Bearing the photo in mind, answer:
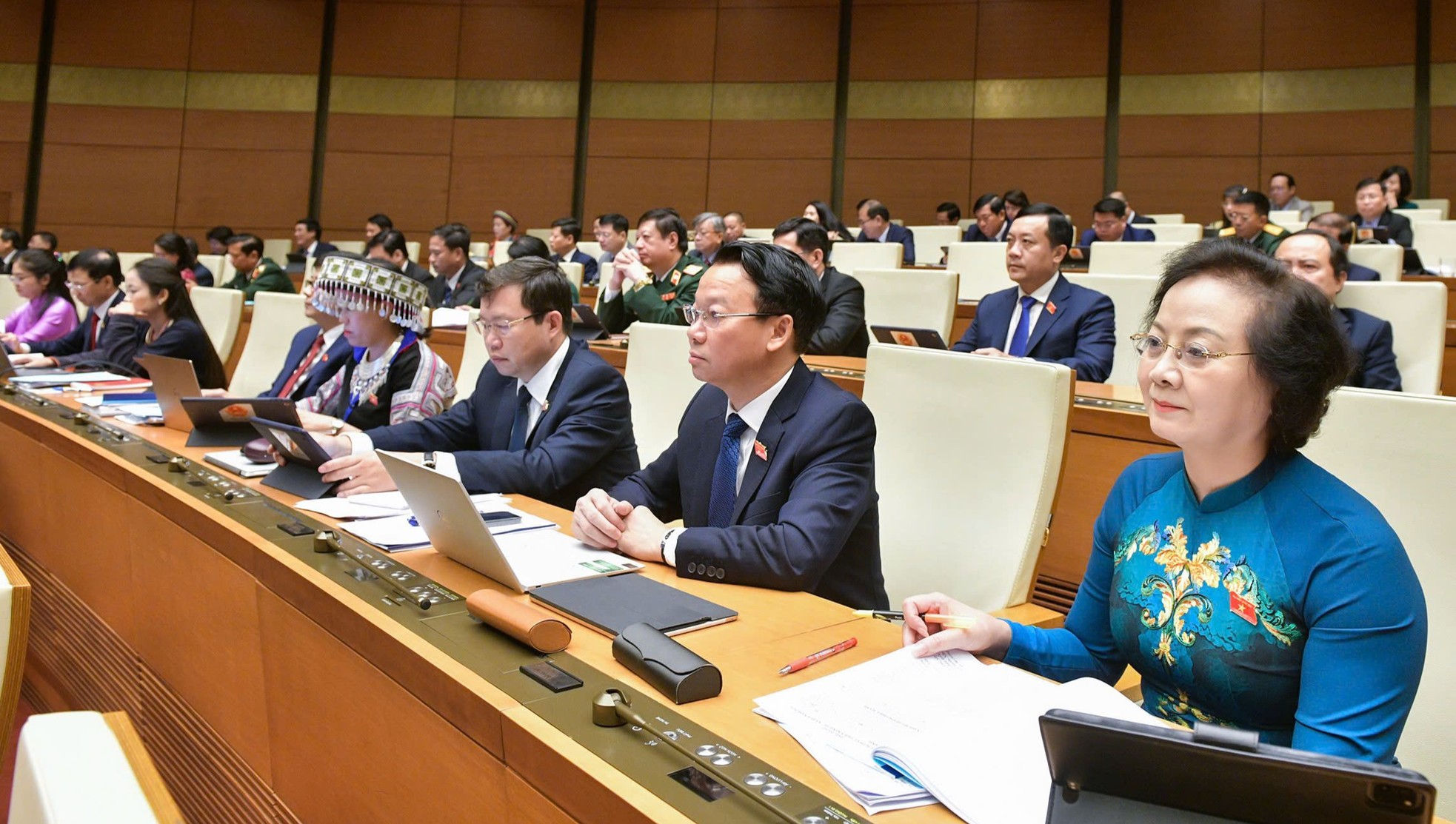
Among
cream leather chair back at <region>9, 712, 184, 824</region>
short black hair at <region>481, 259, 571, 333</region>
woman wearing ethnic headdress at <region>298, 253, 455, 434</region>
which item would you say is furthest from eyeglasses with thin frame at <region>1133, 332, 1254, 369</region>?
woman wearing ethnic headdress at <region>298, 253, 455, 434</region>

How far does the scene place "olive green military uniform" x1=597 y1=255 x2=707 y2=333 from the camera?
15.9 feet

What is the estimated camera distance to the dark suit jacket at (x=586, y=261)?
7367mm

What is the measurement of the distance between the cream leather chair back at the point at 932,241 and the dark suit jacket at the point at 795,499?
5.72m

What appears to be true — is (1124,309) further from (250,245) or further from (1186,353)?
(250,245)

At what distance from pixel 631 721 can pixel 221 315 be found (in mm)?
4481

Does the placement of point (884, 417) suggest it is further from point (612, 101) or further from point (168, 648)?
point (612, 101)

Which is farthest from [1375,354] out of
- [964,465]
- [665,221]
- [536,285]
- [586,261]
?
[586,261]

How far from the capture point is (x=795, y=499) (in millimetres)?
1645

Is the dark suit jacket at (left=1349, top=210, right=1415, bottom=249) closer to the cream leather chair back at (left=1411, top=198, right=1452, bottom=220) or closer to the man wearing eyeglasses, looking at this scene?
the cream leather chair back at (left=1411, top=198, right=1452, bottom=220)

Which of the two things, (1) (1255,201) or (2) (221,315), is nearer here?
(2) (221,315)

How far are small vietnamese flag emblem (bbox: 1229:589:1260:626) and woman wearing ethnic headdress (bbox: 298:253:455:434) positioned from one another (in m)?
2.18

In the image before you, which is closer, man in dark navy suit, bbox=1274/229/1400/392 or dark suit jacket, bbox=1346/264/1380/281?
man in dark navy suit, bbox=1274/229/1400/392

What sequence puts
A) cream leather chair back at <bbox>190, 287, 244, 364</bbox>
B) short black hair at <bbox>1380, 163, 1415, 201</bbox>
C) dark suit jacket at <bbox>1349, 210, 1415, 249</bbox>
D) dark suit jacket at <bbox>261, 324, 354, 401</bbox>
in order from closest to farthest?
dark suit jacket at <bbox>261, 324, 354, 401</bbox>, cream leather chair back at <bbox>190, 287, 244, 364</bbox>, dark suit jacket at <bbox>1349, 210, 1415, 249</bbox>, short black hair at <bbox>1380, 163, 1415, 201</bbox>

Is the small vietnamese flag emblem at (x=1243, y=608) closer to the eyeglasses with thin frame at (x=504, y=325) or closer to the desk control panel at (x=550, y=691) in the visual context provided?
the desk control panel at (x=550, y=691)
